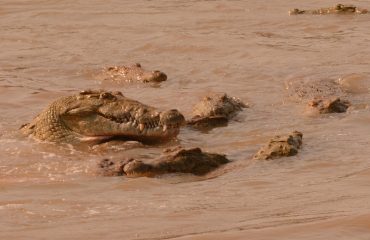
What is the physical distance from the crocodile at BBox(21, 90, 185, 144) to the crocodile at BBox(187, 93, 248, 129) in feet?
2.82

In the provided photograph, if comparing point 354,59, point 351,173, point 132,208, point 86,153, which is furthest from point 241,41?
point 132,208

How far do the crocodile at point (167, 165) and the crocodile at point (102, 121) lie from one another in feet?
2.97

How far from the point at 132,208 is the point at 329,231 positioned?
1483 millimetres

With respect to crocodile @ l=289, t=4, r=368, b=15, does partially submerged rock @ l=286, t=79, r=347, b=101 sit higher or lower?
lower

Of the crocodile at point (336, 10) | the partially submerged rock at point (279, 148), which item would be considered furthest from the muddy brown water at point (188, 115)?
the crocodile at point (336, 10)

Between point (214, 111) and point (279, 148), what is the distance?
1.75 m

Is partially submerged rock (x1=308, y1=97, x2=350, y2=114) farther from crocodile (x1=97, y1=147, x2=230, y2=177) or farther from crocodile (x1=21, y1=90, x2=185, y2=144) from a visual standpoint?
crocodile (x1=97, y1=147, x2=230, y2=177)

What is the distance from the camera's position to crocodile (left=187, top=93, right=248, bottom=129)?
9.69 meters

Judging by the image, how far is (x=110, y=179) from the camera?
300 inches

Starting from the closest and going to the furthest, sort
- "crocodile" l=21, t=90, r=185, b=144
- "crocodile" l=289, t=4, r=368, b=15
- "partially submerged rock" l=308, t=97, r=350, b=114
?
"crocodile" l=21, t=90, r=185, b=144 → "partially submerged rock" l=308, t=97, r=350, b=114 → "crocodile" l=289, t=4, r=368, b=15

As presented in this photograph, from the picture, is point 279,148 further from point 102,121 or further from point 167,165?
point 102,121

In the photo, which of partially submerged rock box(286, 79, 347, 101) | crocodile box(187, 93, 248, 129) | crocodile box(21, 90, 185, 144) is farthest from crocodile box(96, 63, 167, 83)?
crocodile box(21, 90, 185, 144)

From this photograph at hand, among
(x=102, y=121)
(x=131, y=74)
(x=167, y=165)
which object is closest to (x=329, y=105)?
(x=102, y=121)

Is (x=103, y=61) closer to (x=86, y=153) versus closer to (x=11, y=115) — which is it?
(x=11, y=115)
